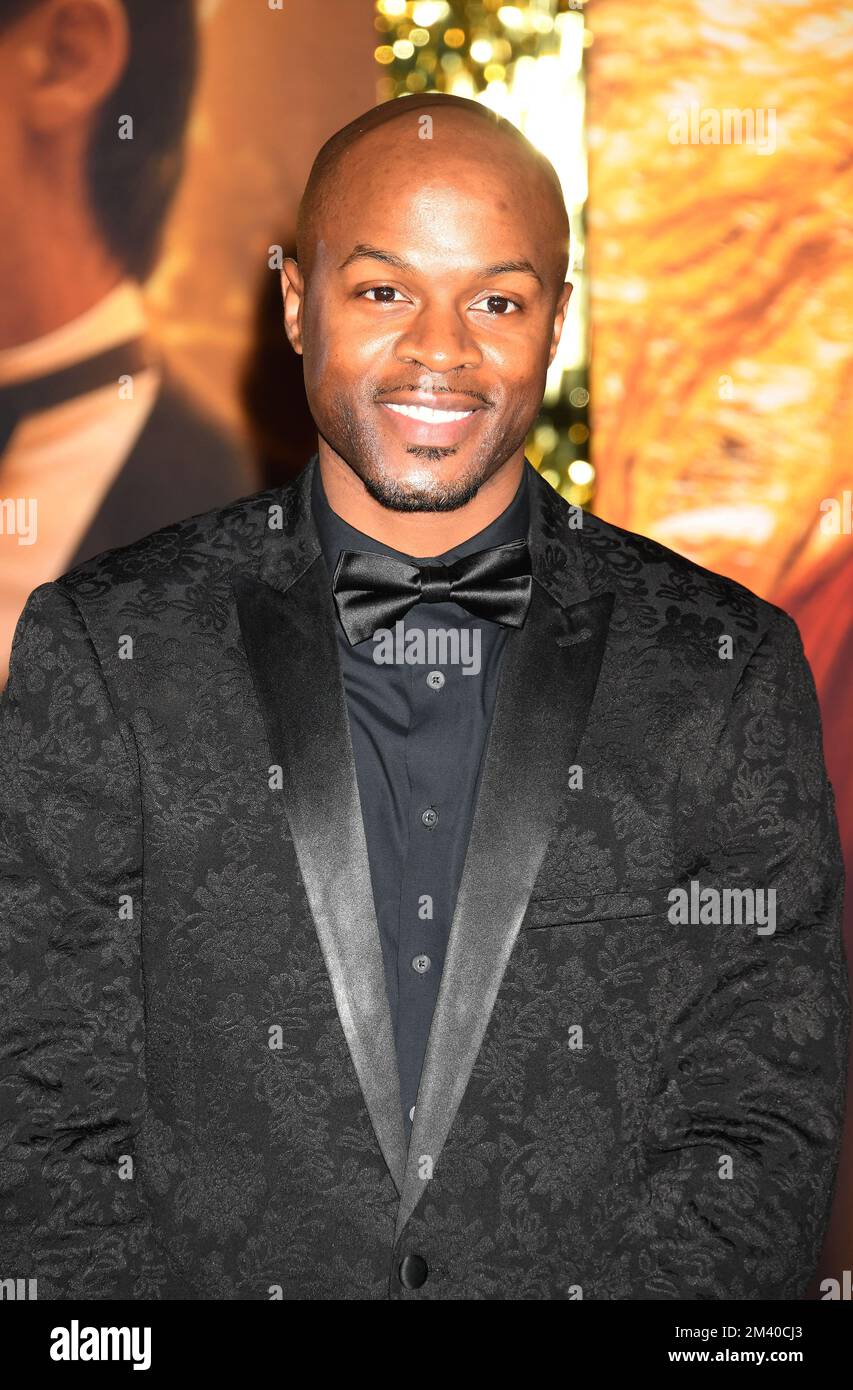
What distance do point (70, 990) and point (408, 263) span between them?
91 centimetres

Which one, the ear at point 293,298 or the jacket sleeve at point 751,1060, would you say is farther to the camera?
the ear at point 293,298

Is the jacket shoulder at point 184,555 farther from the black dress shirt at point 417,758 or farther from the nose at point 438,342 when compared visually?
the nose at point 438,342

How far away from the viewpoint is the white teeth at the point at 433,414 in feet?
6.27

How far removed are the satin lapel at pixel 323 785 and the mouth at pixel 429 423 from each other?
0.67 ft

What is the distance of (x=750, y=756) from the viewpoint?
1943 millimetres

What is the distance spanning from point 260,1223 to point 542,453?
1.97m

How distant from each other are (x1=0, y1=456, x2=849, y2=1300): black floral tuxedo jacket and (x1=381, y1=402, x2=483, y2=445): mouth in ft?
0.84

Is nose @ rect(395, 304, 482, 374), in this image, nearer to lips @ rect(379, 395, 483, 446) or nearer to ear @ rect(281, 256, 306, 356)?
lips @ rect(379, 395, 483, 446)

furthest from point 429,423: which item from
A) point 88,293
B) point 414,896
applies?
point 88,293

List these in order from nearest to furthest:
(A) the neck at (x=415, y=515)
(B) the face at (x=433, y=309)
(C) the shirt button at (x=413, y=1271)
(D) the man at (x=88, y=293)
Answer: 1. (C) the shirt button at (x=413, y=1271)
2. (B) the face at (x=433, y=309)
3. (A) the neck at (x=415, y=515)
4. (D) the man at (x=88, y=293)

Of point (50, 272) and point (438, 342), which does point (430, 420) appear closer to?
point (438, 342)

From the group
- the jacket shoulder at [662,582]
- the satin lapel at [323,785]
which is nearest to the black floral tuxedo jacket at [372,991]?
the satin lapel at [323,785]

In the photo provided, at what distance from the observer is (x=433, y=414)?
1.91 m

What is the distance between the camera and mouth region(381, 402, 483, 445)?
75.4 inches
